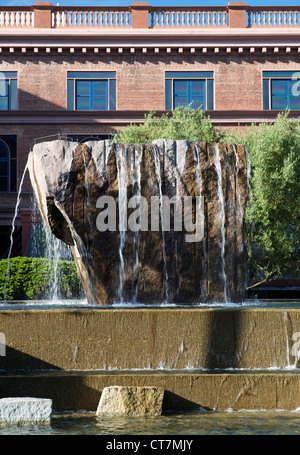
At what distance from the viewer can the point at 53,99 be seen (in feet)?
121

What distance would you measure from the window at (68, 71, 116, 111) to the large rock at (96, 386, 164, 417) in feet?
101

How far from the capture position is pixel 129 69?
37.2 metres

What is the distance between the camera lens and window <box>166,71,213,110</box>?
37.1 m

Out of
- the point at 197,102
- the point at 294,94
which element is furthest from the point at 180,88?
the point at 294,94

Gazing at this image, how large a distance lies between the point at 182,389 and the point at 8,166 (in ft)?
97.8

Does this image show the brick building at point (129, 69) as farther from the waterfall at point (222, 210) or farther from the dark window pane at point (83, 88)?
the waterfall at point (222, 210)

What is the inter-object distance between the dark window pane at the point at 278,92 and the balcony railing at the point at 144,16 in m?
3.28

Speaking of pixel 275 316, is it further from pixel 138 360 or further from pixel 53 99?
pixel 53 99

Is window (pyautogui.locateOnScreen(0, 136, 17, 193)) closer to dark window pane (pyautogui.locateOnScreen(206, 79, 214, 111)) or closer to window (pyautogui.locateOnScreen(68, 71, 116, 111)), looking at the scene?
window (pyautogui.locateOnScreen(68, 71, 116, 111))

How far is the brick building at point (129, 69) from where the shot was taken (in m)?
36.5

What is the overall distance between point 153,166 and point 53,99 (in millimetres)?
26067

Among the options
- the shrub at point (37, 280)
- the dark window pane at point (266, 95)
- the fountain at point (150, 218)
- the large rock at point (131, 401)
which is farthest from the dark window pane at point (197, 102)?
the large rock at point (131, 401)

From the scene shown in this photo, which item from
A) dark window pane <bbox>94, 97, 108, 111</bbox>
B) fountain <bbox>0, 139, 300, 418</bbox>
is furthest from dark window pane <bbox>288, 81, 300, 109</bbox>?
fountain <bbox>0, 139, 300, 418</bbox>
